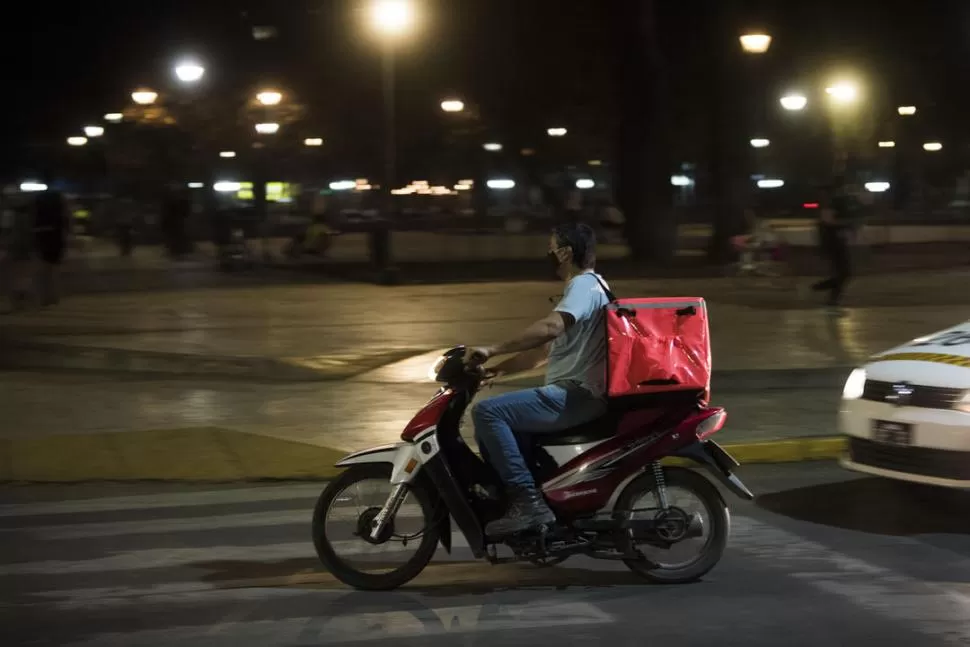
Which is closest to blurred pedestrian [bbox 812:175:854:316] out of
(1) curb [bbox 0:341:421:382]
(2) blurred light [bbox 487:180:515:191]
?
(1) curb [bbox 0:341:421:382]

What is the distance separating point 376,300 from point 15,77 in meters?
46.2

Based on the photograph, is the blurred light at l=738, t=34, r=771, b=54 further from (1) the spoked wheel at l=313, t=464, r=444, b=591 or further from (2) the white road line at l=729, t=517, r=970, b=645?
(1) the spoked wheel at l=313, t=464, r=444, b=591

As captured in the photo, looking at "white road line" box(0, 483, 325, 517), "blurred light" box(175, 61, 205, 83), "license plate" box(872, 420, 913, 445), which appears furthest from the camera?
"blurred light" box(175, 61, 205, 83)

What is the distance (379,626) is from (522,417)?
1.17 m

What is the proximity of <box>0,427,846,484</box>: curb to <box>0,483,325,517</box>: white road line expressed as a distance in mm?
377

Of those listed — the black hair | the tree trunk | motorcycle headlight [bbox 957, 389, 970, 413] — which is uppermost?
the tree trunk

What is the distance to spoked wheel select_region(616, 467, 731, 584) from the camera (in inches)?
261

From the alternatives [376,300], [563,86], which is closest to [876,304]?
[376,300]

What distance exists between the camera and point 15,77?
62.1 metres

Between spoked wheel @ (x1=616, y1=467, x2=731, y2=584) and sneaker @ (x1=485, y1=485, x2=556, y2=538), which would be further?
spoked wheel @ (x1=616, y1=467, x2=731, y2=584)

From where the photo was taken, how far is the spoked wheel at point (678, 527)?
21.7 ft

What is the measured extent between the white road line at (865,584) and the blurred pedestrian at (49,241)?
14.8 metres

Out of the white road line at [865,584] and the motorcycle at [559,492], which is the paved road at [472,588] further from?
the motorcycle at [559,492]

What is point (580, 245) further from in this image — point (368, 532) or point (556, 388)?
point (368, 532)
